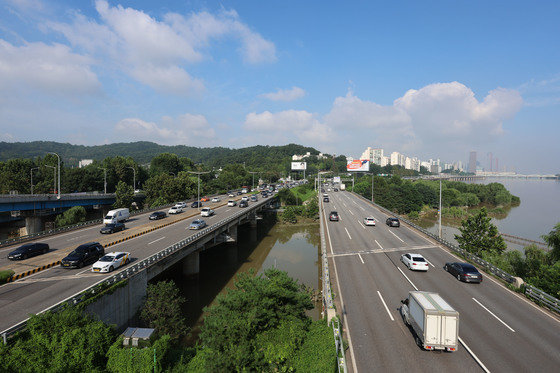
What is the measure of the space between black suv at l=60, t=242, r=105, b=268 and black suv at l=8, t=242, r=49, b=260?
498cm

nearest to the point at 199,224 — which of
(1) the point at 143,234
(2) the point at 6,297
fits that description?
(1) the point at 143,234

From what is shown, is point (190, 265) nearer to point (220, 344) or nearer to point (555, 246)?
point (220, 344)

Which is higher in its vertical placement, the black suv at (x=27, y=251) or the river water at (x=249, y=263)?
the black suv at (x=27, y=251)

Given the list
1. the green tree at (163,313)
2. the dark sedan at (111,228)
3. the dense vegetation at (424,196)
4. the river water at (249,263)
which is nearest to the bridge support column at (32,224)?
the dark sedan at (111,228)

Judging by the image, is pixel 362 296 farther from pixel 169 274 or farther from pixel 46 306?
pixel 169 274

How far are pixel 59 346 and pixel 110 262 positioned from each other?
11127 millimetres

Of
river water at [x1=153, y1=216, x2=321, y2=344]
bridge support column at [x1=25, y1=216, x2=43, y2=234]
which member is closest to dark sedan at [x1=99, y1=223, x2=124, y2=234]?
river water at [x1=153, y1=216, x2=321, y2=344]

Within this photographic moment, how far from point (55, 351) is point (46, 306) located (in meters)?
6.00

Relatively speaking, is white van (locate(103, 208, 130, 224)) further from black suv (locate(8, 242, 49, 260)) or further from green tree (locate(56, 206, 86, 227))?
green tree (locate(56, 206, 86, 227))

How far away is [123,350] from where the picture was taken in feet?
42.5

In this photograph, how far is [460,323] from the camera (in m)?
15.8

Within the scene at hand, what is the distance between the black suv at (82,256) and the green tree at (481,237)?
40681mm

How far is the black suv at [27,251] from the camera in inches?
959

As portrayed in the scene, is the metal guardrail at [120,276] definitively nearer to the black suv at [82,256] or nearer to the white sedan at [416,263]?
the black suv at [82,256]
